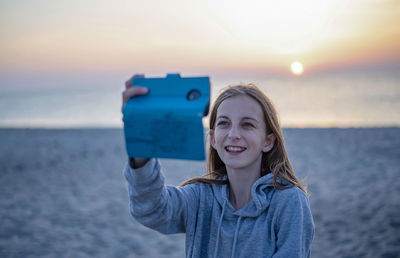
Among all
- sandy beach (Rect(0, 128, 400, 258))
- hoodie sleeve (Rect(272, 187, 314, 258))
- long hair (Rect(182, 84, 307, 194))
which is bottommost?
sandy beach (Rect(0, 128, 400, 258))

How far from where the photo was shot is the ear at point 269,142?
71.2 inches

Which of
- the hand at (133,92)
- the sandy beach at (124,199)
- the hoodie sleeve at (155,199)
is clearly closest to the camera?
the hand at (133,92)

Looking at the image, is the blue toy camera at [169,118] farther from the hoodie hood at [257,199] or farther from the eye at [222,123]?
the hoodie hood at [257,199]

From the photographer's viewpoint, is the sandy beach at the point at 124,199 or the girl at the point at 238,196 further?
the sandy beach at the point at 124,199

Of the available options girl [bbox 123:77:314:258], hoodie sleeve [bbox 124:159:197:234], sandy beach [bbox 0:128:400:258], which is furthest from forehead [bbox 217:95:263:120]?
sandy beach [bbox 0:128:400:258]

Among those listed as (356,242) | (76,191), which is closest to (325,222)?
(356,242)

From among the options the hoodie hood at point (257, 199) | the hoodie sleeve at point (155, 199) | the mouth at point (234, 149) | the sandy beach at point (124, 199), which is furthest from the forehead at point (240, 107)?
the sandy beach at point (124, 199)

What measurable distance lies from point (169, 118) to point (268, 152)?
868 mm

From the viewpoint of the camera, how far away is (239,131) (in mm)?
1585

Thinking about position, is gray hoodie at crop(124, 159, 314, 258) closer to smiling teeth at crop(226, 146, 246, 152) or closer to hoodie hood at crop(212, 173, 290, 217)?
hoodie hood at crop(212, 173, 290, 217)

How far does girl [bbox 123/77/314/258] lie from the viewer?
144cm

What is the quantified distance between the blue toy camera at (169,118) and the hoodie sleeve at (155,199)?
0.48ft

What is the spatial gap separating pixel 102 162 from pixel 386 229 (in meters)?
6.75

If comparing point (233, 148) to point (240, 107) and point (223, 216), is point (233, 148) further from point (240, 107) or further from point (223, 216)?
point (223, 216)
